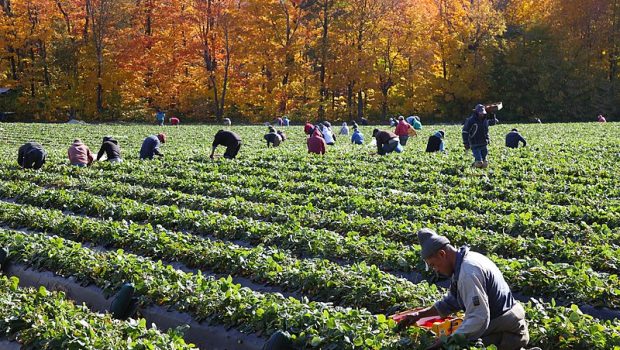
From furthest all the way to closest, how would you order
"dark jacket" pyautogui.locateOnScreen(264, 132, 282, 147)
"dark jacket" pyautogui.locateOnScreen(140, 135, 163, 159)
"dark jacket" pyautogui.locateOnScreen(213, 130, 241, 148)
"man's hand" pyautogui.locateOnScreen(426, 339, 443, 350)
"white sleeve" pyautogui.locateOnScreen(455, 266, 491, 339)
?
"dark jacket" pyautogui.locateOnScreen(264, 132, 282, 147) < "dark jacket" pyautogui.locateOnScreen(140, 135, 163, 159) < "dark jacket" pyautogui.locateOnScreen(213, 130, 241, 148) < "man's hand" pyautogui.locateOnScreen(426, 339, 443, 350) < "white sleeve" pyautogui.locateOnScreen(455, 266, 491, 339)

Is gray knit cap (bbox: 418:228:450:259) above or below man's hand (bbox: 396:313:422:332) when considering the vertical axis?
above

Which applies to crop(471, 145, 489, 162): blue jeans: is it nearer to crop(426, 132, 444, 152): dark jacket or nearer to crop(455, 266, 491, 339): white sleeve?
crop(426, 132, 444, 152): dark jacket

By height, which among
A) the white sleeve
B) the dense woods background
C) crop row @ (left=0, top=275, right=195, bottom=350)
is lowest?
crop row @ (left=0, top=275, right=195, bottom=350)

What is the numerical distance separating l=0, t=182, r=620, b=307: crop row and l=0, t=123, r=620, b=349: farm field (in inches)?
1.0

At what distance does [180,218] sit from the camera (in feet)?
42.9

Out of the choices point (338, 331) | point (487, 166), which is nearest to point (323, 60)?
point (487, 166)

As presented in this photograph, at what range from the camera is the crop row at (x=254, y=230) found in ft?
26.3

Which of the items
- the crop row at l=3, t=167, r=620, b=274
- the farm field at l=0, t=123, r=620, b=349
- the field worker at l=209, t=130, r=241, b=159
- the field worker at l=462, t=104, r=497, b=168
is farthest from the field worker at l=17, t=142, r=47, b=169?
the field worker at l=462, t=104, r=497, b=168

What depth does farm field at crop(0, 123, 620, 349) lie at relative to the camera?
7031 mm

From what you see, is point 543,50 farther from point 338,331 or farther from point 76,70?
point 338,331

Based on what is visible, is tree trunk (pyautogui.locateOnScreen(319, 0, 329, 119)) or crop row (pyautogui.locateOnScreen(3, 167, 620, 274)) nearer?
crop row (pyautogui.locateOnScreen(3, 167, 620, 274))

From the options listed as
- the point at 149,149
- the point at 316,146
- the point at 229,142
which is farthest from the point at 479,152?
the point at 149,149

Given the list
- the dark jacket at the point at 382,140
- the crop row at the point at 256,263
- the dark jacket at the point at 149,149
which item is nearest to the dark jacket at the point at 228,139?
the dark jacket at the point at 149,149

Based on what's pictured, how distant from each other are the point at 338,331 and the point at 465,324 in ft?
4.47
